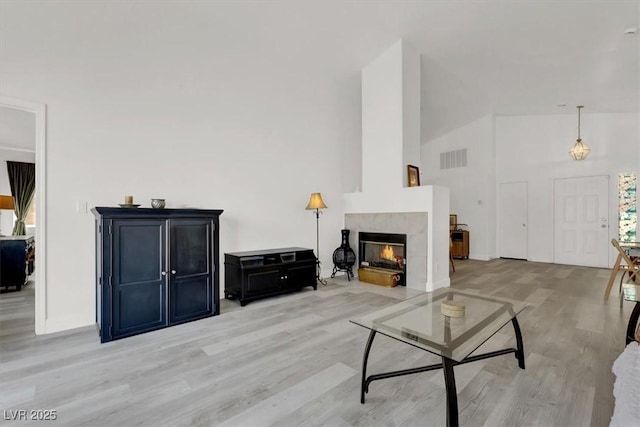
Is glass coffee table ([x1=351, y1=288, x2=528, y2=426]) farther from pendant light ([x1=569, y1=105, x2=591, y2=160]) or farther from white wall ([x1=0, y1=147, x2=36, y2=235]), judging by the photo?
white wall ([x1=0, y1=147, x2=36, y2=235])

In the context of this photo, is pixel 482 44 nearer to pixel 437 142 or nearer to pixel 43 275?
pixel 437 142

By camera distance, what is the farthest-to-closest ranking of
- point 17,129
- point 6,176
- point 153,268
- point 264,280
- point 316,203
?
point 6,176, point 316,203, point 17,129, point 264,280, point 153,268

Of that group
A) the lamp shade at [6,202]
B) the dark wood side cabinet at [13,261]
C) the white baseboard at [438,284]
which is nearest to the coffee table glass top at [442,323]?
the white baseboard at [438,284]

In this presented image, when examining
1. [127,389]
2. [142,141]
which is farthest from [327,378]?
[142,141]

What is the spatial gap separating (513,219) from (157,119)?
8110 millimetres

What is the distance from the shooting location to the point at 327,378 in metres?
2.05

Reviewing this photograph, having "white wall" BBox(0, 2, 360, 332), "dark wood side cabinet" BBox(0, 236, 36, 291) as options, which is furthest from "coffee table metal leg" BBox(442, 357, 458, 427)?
"dark wood side cabinet" BBox(0, 236, 36, 291)

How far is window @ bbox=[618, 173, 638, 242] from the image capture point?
5.96 meters

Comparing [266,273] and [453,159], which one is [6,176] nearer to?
[266,273]

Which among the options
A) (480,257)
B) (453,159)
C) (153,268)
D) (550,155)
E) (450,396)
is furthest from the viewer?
(453,159)

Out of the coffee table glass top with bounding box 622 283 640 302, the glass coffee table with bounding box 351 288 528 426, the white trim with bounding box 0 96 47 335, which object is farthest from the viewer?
the white trim with bounding box 0 96 47 335

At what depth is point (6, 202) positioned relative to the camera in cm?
519

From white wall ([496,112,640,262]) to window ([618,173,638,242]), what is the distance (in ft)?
0.29

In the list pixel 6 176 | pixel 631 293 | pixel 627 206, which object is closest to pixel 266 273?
pixel 631 293
